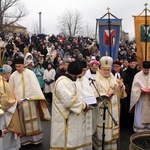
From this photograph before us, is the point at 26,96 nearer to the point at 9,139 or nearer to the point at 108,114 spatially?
the point at 9,139

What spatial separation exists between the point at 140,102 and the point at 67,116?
277 cm

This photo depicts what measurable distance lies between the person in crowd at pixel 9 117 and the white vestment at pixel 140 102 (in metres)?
2.79

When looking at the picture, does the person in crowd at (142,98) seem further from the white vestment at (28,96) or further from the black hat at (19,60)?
the black hat at (19,60)

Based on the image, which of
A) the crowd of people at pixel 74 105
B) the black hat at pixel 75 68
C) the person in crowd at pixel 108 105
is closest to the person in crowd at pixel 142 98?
the crowd of people at pixel 74 105

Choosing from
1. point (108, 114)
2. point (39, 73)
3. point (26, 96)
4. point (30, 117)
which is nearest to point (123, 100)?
point (108, 114)

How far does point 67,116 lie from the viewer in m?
4.41

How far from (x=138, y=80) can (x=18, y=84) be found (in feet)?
9.11

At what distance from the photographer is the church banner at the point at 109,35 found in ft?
25.8

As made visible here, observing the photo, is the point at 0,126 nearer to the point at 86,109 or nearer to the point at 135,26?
the point at 86,109

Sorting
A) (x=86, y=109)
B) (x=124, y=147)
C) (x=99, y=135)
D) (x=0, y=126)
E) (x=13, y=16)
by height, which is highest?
(x=13, y=16)

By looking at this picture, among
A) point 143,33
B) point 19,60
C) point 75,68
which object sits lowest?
point 75,68

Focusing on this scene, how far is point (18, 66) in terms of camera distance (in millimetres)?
5676

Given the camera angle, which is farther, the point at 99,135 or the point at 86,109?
the point at 99,135

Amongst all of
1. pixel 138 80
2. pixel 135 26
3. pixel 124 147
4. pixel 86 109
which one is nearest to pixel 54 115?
pixel 86 109
